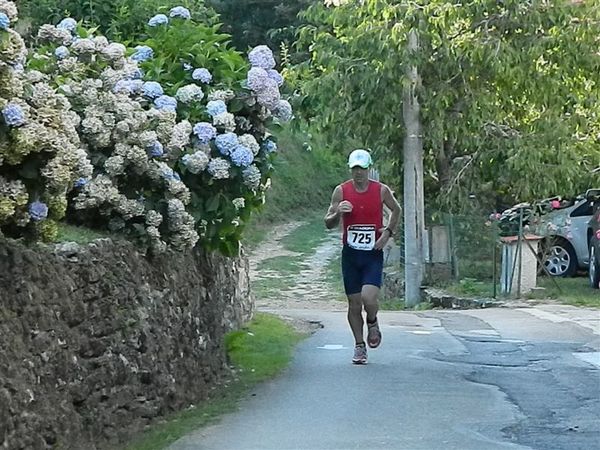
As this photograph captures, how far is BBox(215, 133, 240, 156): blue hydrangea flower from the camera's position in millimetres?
9008

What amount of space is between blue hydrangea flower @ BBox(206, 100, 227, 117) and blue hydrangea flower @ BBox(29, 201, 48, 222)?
125 inches

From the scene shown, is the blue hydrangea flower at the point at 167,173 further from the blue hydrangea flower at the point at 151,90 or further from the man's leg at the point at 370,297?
the man's leg at the point at 370,297

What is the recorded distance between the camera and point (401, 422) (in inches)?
319

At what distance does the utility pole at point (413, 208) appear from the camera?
69.4 ft

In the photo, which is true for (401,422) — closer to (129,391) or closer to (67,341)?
(129,391)

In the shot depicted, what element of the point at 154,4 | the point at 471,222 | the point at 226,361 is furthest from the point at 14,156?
the point at 471,222

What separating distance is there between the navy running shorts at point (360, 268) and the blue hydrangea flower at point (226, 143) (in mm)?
2106

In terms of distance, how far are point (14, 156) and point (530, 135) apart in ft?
52.1

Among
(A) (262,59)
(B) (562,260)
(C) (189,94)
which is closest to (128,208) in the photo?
(C) (189,94)

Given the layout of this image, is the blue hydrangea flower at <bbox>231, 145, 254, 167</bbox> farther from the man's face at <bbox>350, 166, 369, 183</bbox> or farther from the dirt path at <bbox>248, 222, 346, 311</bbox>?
the dirt path at <bbox>248, 222, 346, 311</bbox>

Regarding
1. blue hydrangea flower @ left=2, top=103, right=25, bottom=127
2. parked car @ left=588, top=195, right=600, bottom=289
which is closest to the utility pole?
parked car @ left=588, top=195, right=600, bottom=289

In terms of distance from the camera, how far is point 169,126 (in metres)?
8.62

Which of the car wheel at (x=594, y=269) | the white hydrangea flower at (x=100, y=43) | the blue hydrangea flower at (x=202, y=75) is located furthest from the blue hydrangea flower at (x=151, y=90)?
the car wheel at (x=594, y=269)

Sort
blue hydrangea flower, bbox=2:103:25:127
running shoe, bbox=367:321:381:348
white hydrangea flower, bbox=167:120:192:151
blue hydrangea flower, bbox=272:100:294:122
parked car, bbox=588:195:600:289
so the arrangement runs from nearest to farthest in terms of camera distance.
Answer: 1. blue hydrangea flower, bbox=2:103:25:127
2. white hydrangea flower, bbox=167:120:192:151
3. blue hydrangea flower, bbox=272:100:294:122
4. running shoe, bbox=367:321:381:348
5. parked car, bbox=588:195:600:289
